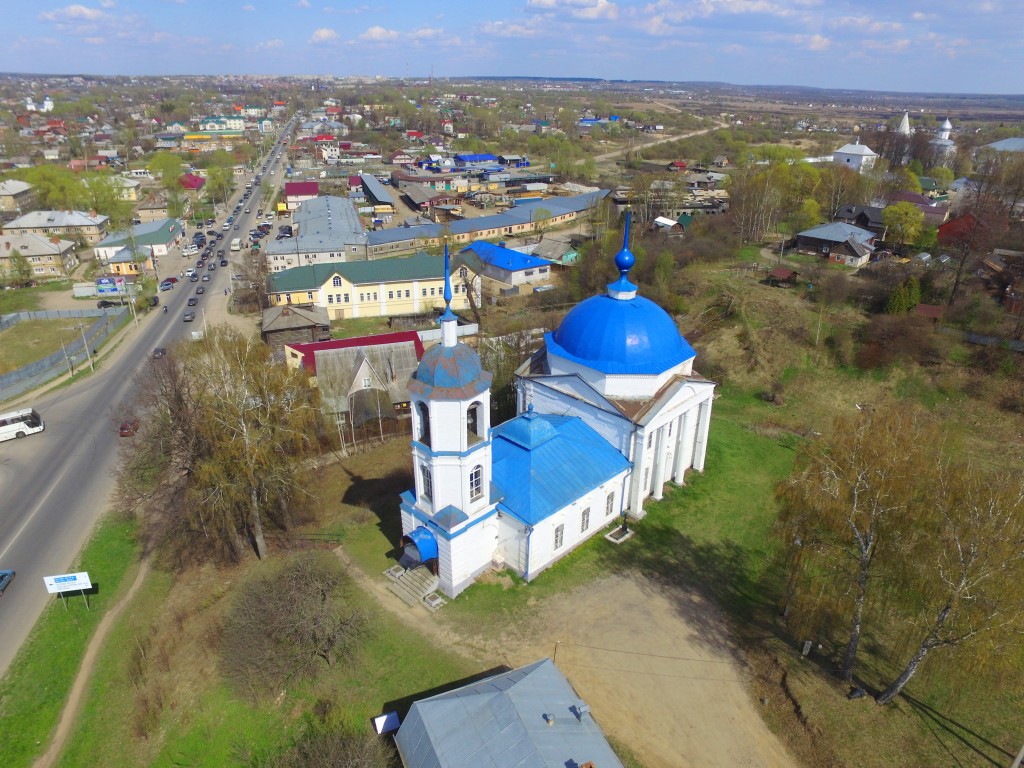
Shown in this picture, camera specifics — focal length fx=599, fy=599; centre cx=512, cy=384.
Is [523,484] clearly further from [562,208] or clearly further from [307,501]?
[562,208]

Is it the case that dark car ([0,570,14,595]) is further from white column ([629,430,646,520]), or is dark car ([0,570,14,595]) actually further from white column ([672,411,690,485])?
white column ([672,411,690,485])

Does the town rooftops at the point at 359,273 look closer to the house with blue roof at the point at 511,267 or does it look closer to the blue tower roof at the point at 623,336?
the house with blue roof at the point at 511,267

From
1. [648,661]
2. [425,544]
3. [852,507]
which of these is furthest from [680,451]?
[425,544]

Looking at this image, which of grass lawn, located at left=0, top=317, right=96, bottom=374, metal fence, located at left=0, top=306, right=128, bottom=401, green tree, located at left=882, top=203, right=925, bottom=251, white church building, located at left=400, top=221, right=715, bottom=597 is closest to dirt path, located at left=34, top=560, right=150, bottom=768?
white church building, located at left=400, top=221, right=715, bottom=597

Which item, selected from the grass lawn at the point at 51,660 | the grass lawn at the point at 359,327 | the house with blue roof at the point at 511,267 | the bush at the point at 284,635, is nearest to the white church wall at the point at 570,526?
the bush at the point at 284,635

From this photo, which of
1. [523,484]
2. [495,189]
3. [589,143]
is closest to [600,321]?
[523,484]

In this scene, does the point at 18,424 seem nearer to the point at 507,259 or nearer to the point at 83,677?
the point at 83,677

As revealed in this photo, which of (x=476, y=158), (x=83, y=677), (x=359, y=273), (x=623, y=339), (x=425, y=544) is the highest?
(x=476, y=158)
